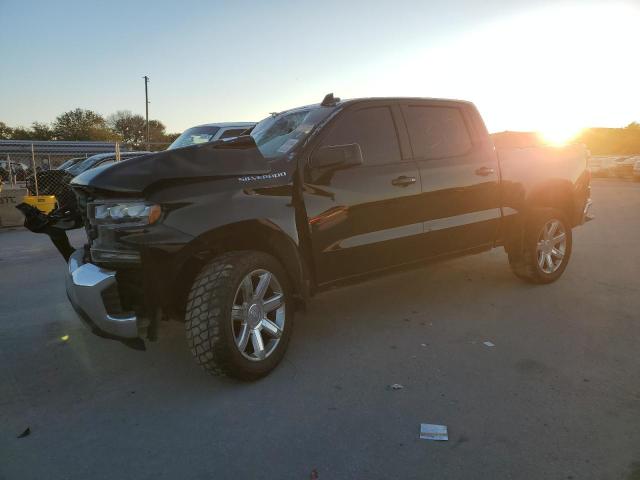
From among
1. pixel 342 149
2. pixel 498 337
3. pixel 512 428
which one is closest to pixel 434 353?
pixel 498 337

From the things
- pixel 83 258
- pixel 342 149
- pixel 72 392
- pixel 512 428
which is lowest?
pixel 512 428

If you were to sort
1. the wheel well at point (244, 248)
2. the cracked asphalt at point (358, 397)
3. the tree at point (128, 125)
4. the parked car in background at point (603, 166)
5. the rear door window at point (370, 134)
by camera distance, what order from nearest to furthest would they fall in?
the cracked asphalt at point (358, 397), the wheel well at point (244, 248), the rear door window at point (370, 134), the parked car in background at point (603, 166), the tree at point (128, 125)

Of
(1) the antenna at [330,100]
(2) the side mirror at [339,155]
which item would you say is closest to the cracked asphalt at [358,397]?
(2) the side mirror at [339,155]

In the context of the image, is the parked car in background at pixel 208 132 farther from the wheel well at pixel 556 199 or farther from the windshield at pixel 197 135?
the wheel well at pixel 556 199

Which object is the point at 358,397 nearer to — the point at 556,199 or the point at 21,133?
the point at 556,199

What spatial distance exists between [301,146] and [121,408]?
2054mm

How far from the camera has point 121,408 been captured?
2.89 m

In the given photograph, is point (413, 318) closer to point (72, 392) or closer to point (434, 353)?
point (434, 353)

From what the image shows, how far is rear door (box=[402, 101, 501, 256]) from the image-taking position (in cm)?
404

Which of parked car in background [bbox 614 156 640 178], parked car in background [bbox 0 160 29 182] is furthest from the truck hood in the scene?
parked car in background [bbox 614 156 640 178]

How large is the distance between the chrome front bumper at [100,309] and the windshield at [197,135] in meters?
6.94

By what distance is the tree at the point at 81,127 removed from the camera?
202ft

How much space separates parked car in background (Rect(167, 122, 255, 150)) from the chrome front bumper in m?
6.81

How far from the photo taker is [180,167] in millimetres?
2906
